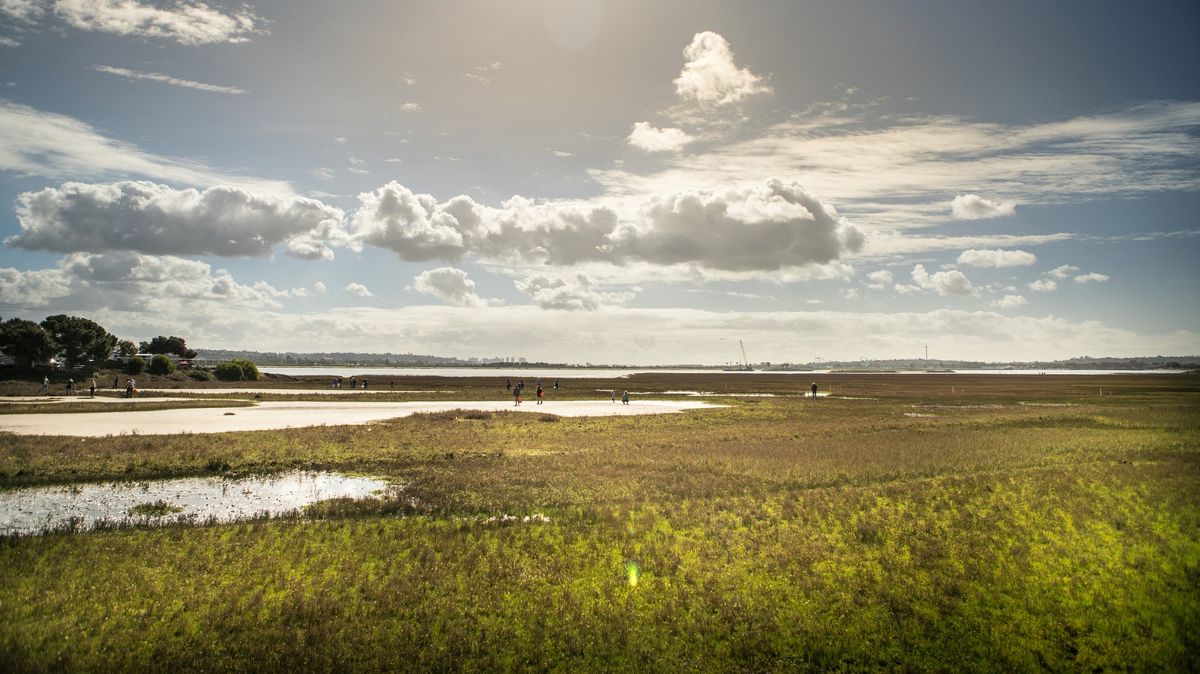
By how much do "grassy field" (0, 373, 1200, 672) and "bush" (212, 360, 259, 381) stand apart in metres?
96.5

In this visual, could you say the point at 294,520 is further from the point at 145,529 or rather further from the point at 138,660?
the point at 138,660

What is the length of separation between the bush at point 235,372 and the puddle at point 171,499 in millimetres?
102229

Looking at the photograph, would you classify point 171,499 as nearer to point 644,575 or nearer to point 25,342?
point 644,575

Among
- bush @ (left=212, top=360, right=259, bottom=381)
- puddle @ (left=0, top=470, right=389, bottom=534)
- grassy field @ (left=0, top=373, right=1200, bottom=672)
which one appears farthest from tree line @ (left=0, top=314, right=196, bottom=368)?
puddle @ (left=0, top=470, right=389, bottom=534)

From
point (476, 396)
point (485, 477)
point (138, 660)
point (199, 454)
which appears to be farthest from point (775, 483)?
point (476, 396)

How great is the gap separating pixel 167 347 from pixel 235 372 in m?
44.1

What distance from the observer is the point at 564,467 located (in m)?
28.1

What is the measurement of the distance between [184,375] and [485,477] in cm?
10501

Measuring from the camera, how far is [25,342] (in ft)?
285

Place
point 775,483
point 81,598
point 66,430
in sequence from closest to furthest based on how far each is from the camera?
point 81,598 → point 775,483 → point 66,430

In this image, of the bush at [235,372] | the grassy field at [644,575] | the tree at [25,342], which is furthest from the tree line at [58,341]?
the grassy field at [644,575]

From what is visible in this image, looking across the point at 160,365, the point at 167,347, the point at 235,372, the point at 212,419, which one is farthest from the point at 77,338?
the point at 212,419

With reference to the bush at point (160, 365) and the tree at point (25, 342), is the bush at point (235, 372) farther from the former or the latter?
the tree at point (25, 342)

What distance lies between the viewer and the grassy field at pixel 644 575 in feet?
33.6
